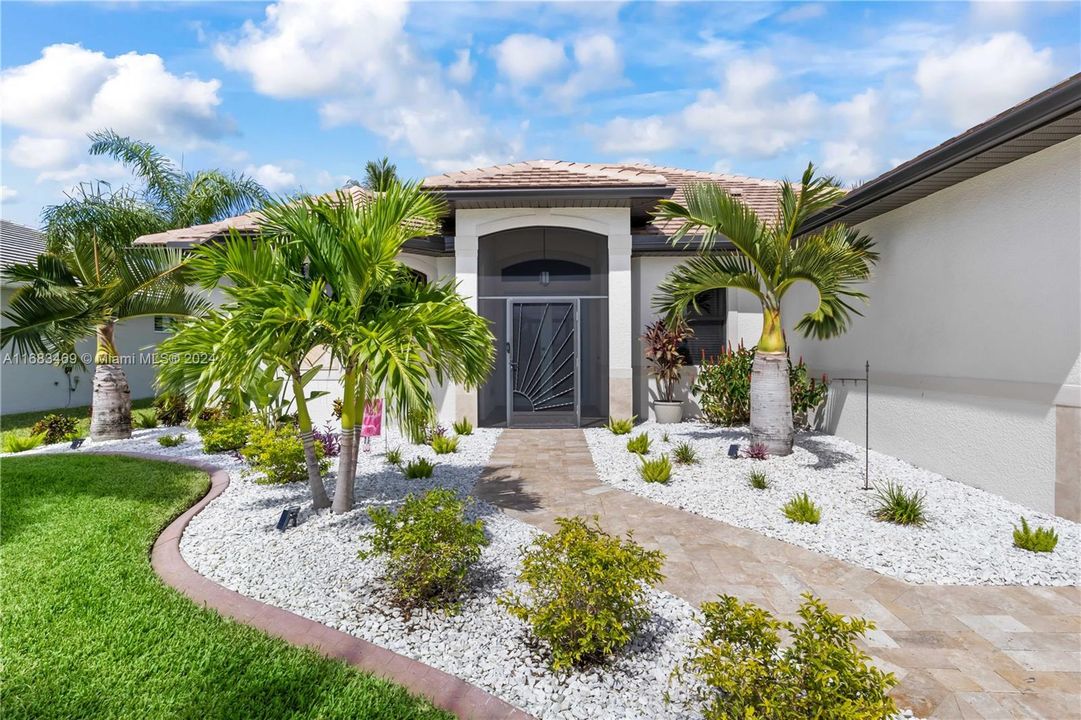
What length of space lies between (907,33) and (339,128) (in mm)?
10474

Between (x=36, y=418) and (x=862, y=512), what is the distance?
18.5 meters

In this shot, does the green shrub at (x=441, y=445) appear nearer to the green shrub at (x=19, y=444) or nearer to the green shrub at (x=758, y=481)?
the green shrub at (x=758, y=481)

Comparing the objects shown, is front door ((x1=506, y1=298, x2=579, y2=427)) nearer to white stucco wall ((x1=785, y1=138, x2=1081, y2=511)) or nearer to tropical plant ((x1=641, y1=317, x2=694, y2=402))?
tropical plant ((x1=641, y1=317, x2=694, y2=402))

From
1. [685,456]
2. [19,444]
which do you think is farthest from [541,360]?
[19,444]

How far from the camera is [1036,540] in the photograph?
4664 millimetres

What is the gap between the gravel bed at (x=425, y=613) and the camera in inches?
112

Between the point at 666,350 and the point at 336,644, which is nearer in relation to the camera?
the point at 336,644

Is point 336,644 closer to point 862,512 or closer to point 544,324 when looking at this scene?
point 862,512

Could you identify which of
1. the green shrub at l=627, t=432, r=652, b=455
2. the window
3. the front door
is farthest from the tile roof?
the window

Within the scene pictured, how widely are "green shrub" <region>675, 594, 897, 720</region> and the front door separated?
9.09 meters

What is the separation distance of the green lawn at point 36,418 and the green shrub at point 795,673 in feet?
42.9

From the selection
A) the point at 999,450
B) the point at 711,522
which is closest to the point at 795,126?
the point at 999,450

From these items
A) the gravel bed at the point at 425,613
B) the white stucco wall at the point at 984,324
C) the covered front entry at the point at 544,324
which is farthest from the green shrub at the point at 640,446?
the white stucco wall at the point at 984,324

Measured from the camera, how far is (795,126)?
1377 centimetres
